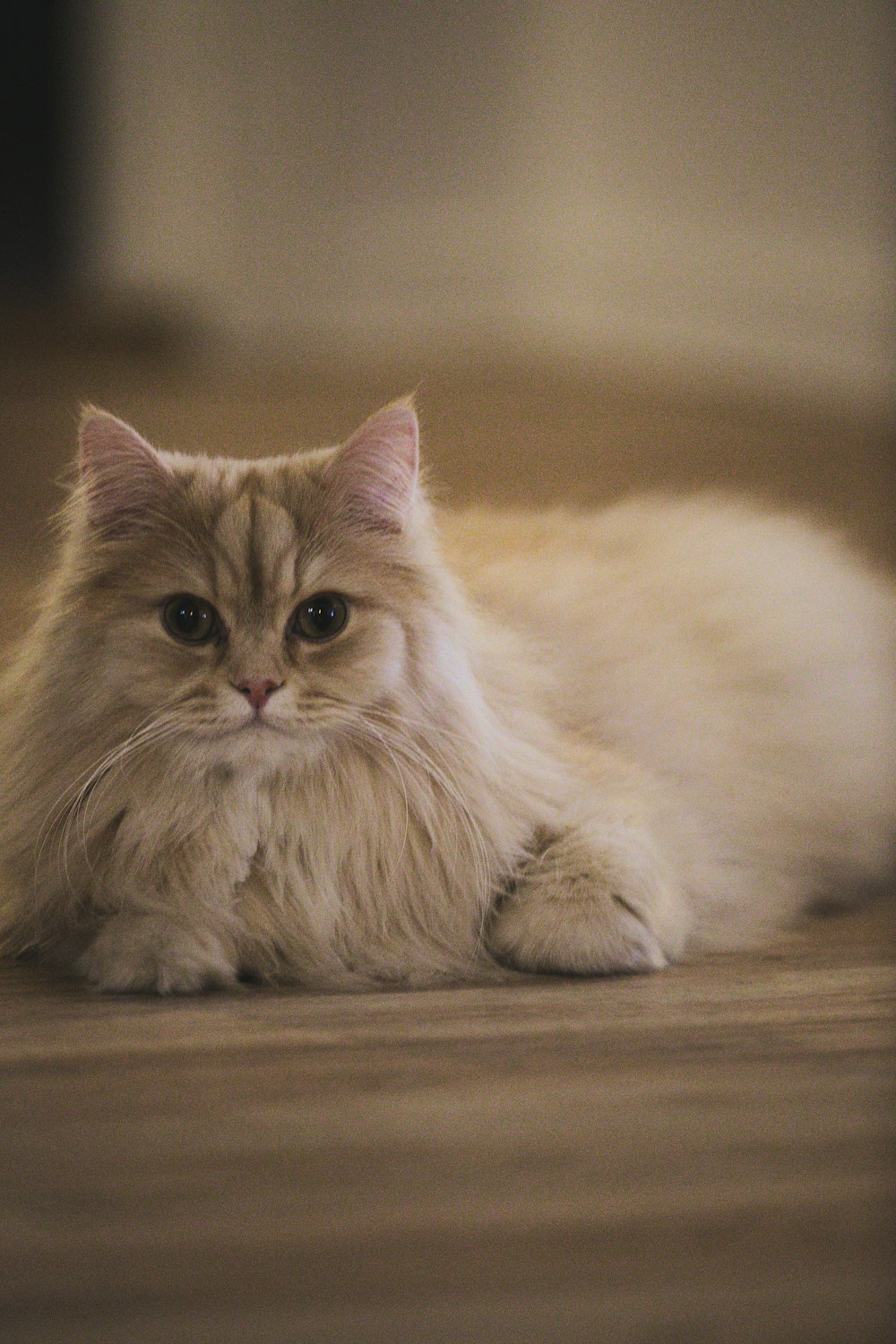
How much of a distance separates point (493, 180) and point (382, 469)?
4.35 metres

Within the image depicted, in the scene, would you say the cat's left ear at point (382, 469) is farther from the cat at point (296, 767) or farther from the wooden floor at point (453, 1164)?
the wooden floor at point (453, 1164)

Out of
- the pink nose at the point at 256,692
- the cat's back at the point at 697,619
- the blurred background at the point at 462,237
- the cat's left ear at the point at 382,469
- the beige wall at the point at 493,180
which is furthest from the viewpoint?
the beige wall at the point at 493,180

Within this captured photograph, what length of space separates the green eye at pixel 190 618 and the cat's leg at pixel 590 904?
41cm

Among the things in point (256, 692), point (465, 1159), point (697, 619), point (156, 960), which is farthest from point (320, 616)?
point (697, 619)

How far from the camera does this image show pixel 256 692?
134 centimetres

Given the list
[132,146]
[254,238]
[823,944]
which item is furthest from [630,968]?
[132,146]

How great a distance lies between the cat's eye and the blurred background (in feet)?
6.03

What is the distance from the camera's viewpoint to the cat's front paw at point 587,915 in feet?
4.81

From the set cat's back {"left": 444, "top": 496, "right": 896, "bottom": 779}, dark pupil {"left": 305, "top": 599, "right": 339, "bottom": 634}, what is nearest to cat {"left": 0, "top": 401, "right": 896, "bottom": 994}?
dark pupil {"left": 305, "top": 599, "right": 339, "bottom": 634}

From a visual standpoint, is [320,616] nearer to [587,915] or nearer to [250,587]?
[250,587]

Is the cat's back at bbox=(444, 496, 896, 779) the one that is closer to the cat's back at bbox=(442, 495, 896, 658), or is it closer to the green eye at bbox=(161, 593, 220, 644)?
the cat's back at bbox=(442, 495, 896, 658)

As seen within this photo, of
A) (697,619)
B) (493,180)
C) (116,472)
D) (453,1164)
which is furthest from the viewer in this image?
(493,180)

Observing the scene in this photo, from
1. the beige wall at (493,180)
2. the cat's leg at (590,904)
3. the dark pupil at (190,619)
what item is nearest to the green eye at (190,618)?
the dark pupil at (190,619)

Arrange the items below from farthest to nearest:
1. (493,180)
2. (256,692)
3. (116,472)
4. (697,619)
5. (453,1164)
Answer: (493,180), (697,619), (116,472), (256,692), (453,1164)
